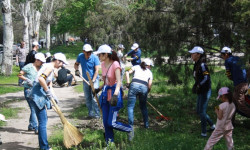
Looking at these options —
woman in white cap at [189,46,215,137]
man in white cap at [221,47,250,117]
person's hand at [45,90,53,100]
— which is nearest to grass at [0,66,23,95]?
person's hand at [45,90,53,100]

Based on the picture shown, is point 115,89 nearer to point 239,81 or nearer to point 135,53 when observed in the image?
point 239,81

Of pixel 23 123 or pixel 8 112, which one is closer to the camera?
pixel 23 123

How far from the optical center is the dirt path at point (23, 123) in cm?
687

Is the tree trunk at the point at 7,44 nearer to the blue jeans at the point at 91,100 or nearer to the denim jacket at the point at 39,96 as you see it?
the blue jeans at the point at 91,100

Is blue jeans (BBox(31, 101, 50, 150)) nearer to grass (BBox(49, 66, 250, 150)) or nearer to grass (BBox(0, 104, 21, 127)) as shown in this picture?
grass (BBox(49, 66, 250, 150))

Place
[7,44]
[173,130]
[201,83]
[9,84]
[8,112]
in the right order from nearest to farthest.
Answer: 1. [201,83]
2. [173,130]
3. [8,112]
4. [9,84]
5. [7,44]

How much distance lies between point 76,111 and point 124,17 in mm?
2973

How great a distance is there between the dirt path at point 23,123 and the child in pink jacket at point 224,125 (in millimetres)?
3100

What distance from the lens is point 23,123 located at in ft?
28.5

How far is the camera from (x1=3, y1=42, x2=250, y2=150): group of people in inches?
231

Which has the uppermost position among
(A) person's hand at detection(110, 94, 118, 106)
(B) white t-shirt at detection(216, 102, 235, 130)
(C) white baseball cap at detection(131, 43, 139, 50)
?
(C) white baseball cap at detection(131, 43, 139, 50)

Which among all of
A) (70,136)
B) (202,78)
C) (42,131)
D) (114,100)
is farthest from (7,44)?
(114,100)

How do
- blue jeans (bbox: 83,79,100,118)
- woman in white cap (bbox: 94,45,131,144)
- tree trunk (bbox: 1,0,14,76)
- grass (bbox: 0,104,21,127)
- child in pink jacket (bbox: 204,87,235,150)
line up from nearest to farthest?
child in pink jacket (bbox: 204,87,235,150) < woman in white cap (bbox: 94,45,131,144) < blue jeans (bbox: 83,79,100,118) < grass (bbox: 0,104,21,127) < tree trunk (bbox: 1,0,14,76)

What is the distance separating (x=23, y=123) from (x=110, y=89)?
3.54 metres
